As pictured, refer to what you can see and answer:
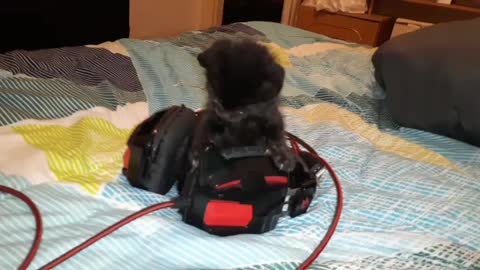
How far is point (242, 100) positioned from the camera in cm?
52

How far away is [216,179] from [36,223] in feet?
0.77

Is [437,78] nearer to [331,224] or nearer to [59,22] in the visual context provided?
[331,224]

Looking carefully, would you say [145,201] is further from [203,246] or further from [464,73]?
[464,73]

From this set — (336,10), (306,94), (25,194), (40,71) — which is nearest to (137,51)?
(40,71)

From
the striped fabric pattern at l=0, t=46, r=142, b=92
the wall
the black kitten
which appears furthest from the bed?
the wall

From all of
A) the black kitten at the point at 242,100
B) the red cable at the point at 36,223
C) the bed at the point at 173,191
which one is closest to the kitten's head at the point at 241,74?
the black kitten at the point at 242,100

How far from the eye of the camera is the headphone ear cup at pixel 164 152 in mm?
554

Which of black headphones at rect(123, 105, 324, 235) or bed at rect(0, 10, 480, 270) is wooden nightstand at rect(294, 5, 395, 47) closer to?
bed at rect(0, 10, 480, 270)

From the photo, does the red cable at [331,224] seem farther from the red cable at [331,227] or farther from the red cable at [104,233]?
the red cable at [104,233]

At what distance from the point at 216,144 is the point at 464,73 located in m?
0.62

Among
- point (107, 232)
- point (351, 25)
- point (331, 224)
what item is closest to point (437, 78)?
point (331, 224)

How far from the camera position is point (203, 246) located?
50 cm

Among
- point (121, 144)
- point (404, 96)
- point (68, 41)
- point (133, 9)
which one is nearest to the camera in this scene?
point (121, 144)

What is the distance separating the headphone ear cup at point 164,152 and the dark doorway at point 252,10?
2463 millimetres
